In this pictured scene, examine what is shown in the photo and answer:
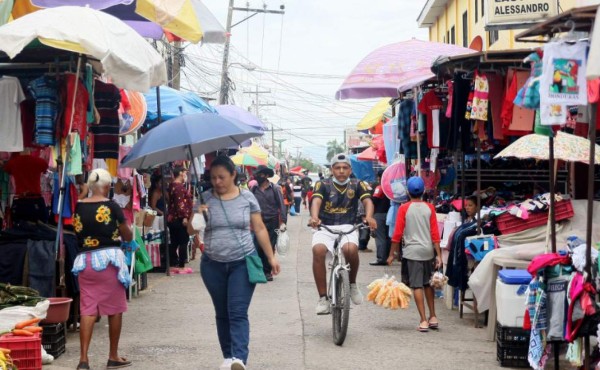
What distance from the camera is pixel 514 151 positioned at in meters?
10.5

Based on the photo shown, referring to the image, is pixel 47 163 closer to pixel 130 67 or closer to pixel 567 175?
pixel 130 67

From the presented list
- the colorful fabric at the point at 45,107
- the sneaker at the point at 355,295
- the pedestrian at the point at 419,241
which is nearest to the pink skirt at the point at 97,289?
the colorful fabric at the point at 45,107

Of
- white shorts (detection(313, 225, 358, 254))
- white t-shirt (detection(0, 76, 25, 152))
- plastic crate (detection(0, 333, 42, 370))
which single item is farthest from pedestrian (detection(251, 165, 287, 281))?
plastic crate (detection(0, 333, 42, 370))

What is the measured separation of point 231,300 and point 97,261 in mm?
1373

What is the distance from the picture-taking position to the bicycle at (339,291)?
9547mm

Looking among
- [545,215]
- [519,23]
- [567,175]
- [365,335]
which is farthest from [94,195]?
[519,23]

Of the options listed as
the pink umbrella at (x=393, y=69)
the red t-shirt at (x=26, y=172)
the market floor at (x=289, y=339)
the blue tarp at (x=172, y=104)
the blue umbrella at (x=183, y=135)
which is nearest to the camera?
the blue umbrella at (x=183, y=135)

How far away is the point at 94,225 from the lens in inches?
328

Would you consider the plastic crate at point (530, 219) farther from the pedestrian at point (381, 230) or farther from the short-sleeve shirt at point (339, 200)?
the pedestrian at point (381, 230)

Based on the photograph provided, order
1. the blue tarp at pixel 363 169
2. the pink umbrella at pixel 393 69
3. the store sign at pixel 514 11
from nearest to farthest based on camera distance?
the pink umbrella at pixel 393 69 → the store sign at pixel 514 11 → the blue tarp at pixel 363 169

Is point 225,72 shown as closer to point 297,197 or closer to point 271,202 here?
point 297,197

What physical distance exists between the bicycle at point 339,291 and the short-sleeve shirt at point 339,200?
165 millimetres

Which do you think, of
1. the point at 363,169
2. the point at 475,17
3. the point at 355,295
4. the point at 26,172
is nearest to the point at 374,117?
the point at 363,169

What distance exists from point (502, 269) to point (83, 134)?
4.81 metres
